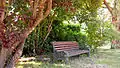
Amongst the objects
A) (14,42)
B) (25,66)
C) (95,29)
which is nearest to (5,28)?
(14,42)

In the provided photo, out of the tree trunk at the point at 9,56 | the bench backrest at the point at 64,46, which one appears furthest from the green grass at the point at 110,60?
the tree trunk at the point at 9,56

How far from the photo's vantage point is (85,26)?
1202 centimetres

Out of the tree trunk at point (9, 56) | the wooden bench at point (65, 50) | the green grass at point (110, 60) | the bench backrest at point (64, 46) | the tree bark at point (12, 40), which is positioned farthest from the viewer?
the bench backrest at point (64, 46)

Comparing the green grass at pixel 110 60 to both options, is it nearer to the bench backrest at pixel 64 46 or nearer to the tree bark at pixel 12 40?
the bench backrest at pixel 64 46

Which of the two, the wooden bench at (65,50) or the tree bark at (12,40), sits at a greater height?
the tree bark at (12,40)

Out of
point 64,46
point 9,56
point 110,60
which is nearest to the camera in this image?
point 9,56

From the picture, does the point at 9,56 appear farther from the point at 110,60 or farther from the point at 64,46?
the point at 110,60

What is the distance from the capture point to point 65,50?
395 inches

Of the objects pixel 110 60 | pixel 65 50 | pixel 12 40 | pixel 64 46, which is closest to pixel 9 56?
pixel 12 40

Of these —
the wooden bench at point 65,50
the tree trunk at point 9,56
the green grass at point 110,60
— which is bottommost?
the green grass at point 110,60

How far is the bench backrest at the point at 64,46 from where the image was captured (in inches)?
382

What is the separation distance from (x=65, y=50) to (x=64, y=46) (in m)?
0.29

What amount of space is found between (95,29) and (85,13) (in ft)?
3.70

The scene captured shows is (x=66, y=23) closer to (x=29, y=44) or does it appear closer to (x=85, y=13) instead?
(x=85, y=13)
